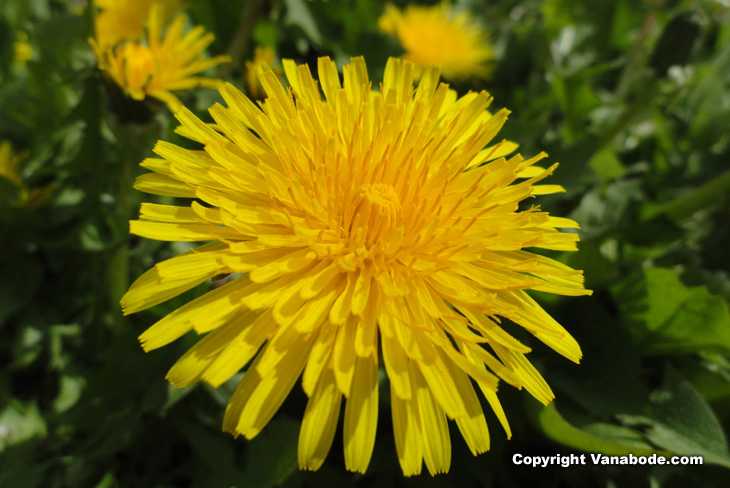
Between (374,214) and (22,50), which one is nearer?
(374,214)

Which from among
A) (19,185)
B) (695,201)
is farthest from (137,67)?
(695,201)

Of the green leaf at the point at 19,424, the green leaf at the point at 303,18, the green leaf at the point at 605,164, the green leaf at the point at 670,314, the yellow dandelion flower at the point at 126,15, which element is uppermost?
the green leaf at the point at 303,18

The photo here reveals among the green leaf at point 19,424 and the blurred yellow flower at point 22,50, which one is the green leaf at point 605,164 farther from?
the blurred yellow flower at point 22,50

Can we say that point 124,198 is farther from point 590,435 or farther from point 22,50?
point 590,435

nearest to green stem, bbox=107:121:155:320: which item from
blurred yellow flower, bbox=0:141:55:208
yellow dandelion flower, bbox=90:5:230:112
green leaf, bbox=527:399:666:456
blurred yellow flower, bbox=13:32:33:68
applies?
yellow dandelion flower, bbox=90:5:230:112

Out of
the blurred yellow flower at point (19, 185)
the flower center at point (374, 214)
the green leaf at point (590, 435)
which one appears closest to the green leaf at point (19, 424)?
the blurred yellow flower at point (19, 185)

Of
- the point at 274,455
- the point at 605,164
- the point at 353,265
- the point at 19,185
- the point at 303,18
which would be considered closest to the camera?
the point at 353,265

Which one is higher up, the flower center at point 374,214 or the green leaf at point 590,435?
the flower center at point 374,214
